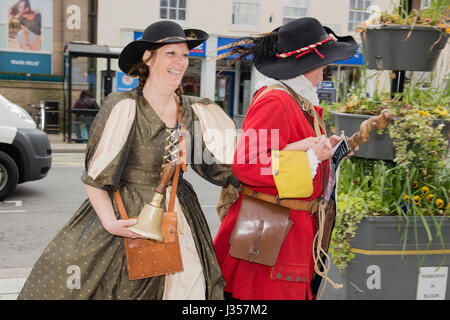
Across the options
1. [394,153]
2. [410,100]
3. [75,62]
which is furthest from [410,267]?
[75,62]

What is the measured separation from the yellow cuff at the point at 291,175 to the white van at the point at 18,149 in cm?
572

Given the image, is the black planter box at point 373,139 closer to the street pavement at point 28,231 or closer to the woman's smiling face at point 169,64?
the woman's smiling face at point 169,64

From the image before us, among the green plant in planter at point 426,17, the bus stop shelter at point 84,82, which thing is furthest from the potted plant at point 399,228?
the bus stop shelter at point 84,82

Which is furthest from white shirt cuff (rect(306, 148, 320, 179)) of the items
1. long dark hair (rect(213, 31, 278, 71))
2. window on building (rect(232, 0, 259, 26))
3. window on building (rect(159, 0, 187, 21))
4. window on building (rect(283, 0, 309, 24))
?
window on building (rect(283, 0, 309, 24))

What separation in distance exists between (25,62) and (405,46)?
1698 centimetres

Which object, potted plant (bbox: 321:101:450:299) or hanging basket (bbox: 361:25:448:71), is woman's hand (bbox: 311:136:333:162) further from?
hanging basket (bbox: 361:25:448:71)

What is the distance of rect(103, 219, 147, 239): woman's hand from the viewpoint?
7.23 feet

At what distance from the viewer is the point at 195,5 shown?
1916cm

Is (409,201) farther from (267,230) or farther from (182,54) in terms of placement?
(182,54)

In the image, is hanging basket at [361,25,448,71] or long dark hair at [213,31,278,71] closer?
long dark hair at [213,31,278,71]

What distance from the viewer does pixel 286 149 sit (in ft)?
7.77

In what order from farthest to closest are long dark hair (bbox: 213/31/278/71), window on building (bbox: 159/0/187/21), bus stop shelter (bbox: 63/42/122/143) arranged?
window on building (bbox: 159/0/187/21)
bus stop shelter (bbox: 63/42/122/143)
long dark hair (bbox: 213/31/278/71)

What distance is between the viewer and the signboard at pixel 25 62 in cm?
1780
